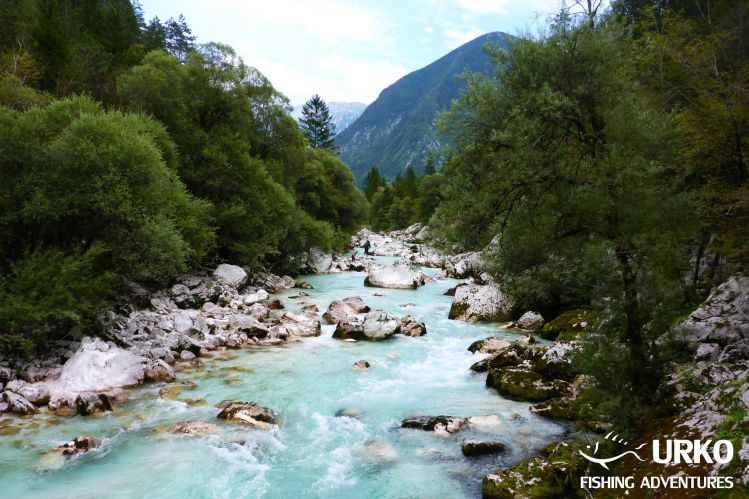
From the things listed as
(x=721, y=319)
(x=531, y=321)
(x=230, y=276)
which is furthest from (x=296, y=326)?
(x=721, y=319)

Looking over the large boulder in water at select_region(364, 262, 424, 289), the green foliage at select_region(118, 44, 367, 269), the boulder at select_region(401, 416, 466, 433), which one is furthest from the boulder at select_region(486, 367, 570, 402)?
the green foliage at select_region(118, 44, 367, 269)

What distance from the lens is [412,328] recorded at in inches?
738

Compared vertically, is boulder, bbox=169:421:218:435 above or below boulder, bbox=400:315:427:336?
above

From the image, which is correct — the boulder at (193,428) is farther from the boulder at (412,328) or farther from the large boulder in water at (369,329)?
A: the boulder at (412,328)

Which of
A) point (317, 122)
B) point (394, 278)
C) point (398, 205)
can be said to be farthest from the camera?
point (398, 205)

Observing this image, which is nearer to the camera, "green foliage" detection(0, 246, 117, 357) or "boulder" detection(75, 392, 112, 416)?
"boulder" detection(75, 392, 112, 416)

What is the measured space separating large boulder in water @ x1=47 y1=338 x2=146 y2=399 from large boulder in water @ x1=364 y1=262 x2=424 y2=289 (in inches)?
741

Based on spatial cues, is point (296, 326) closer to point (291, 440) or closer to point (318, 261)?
point (291, 440)

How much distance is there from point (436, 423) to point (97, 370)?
921 centimetres

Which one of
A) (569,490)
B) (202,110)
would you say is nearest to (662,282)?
(569,490)

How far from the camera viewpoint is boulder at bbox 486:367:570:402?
11.5m

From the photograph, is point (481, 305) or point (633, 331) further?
point (481, 305)

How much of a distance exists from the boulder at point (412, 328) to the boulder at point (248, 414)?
8.63 metres

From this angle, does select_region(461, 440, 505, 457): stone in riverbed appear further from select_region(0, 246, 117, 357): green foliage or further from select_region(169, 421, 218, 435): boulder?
select_region(0, 246, 117, 357): green foliage
